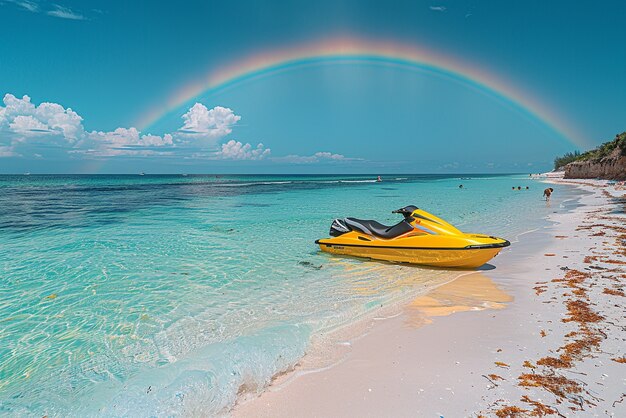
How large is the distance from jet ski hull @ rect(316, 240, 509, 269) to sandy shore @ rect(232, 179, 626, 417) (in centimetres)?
100

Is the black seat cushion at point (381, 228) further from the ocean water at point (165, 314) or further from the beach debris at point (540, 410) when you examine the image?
the beach debris at point (540, 410)

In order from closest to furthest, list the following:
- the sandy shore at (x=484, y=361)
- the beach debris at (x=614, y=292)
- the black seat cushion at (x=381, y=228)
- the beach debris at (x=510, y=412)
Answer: the beach debris at (x=510, y=412) → the sandy shore at (x=484, y=361) → the beach debris at (x=614, y=292) → the black seat cushion at (x=381, y=228)

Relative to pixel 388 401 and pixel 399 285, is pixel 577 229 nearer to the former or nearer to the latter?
pixel 399 285

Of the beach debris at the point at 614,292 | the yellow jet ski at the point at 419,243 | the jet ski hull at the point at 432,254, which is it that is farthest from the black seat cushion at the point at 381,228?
the beach debris at the point at 614,292

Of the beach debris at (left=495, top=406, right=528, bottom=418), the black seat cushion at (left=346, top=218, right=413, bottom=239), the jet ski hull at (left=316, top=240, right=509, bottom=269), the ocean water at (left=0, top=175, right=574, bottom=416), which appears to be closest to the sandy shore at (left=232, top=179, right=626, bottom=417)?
the beach debris at (left=495, top=406, right=528, bottom=418)

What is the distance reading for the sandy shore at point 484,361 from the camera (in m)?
2.88

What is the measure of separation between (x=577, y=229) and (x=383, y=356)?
451 inches

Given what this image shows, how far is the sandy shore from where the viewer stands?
288 centimetres

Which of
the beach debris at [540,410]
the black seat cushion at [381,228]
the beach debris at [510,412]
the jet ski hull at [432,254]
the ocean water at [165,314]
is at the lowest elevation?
the ocean water at [165,314]

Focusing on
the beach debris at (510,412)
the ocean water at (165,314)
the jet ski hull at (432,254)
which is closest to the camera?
the beach debris at (510,412)

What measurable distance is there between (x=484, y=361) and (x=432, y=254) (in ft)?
13.4

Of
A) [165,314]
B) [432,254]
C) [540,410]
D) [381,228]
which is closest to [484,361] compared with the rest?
[540,410]

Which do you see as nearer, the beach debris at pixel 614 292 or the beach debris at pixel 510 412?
the beach debris at pixel 510 412

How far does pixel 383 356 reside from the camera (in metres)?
3.81
